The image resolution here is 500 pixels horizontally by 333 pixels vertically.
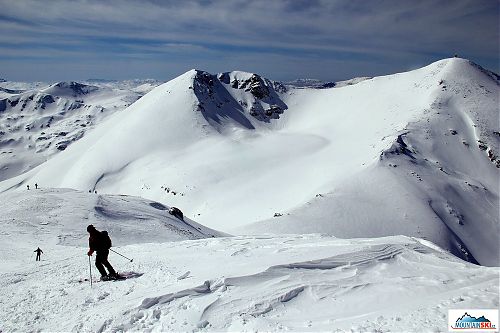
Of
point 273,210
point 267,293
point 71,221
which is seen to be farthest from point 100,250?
point 273,210

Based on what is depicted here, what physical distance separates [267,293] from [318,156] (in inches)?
3175

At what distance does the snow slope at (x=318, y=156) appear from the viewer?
5606 centimetres

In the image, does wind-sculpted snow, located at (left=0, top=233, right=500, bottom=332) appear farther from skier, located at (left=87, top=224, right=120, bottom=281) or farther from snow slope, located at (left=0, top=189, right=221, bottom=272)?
snow slope, located at (left=0, top=189, right=221, bottom=272)

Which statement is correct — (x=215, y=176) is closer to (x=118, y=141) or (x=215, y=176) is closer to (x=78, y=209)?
(x=118, y=141)

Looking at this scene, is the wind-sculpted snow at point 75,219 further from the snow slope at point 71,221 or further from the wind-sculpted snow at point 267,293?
the wind-sculpted snow at point 267,293

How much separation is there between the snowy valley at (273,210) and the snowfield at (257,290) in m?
0.06

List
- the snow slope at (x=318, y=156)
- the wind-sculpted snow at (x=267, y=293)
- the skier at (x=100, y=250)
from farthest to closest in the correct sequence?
the snow slope at (x=318, y=156) < the skier at (x=100, y=250) < the wind-sculpted snow at (x=267, y=293)

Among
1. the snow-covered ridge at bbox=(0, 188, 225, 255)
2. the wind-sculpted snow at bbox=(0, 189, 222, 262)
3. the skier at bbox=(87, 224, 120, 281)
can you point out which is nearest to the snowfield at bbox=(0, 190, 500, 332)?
the skier at bbox=(87, 224, 120, 281)

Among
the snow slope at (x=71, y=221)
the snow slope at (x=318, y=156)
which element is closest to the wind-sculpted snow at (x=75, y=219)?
the snow slope at (x=71, y=221)

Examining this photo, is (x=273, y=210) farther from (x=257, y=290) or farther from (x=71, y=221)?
(x=257, y=290)

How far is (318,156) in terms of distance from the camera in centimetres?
8869

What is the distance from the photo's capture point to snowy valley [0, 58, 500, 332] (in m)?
9.43

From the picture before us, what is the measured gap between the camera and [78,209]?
1172 inches

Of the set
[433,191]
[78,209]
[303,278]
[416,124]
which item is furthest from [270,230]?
[416,124]
